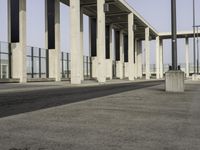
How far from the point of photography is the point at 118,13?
73.5 m

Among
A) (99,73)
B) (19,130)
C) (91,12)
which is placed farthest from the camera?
(91,12)

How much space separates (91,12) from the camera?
228 feet

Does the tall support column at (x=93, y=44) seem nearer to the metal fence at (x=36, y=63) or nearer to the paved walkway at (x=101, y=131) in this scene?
the metal fence at (x=36, y=63)

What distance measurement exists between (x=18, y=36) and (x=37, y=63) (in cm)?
648

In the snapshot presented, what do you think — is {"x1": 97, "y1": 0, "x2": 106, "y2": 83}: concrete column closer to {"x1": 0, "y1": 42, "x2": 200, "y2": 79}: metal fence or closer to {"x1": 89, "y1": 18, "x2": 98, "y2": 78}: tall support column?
{"x1": 0, "y1": 42, "x2": 200, "y2": 79}: metal fence

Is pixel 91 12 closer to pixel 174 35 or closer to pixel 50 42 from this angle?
pixel 50 42

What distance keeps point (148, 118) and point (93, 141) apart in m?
3.91

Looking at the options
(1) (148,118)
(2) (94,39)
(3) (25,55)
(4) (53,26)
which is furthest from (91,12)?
(1) (148,118)

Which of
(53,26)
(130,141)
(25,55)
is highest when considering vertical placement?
(53,26)

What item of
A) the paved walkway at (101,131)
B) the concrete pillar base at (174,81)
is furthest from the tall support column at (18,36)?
the paved walkway at (101,131)

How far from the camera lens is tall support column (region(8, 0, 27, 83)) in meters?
45.5

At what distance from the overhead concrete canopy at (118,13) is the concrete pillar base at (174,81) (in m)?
39.3

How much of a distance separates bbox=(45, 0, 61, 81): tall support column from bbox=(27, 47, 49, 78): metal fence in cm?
101

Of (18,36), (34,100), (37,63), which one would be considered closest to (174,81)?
(34,100)
